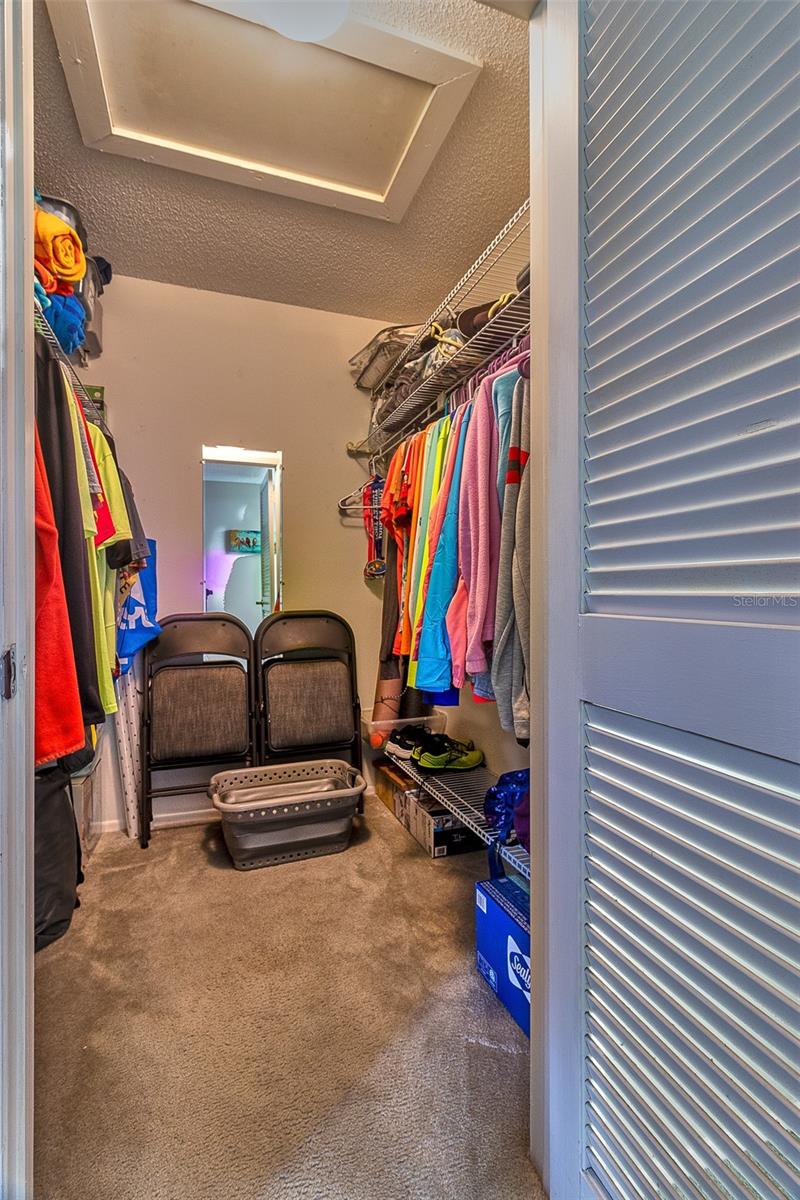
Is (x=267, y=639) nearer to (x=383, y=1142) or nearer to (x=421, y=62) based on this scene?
(x=383, y=1142)

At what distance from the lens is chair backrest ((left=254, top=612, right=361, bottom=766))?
2387 millimetres

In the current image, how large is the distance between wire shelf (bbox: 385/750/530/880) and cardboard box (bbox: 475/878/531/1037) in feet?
0.26

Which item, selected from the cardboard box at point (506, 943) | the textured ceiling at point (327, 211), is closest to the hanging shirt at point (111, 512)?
the textured ceiling at point (327, 211)

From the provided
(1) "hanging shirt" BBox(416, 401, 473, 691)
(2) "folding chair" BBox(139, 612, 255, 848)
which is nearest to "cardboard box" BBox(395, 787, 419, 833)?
Result: (2) "folding chair" BBox(139, 612, 255, 848)

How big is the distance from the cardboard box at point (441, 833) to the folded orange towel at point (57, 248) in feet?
7.17

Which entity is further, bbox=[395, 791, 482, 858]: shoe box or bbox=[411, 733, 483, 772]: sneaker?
bbox=[411, 733, 483, 772]: sneaker

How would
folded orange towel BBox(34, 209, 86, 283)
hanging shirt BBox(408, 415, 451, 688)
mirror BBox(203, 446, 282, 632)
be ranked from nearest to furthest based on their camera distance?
folded orange towel BBox(34, 209, 86, 283) → hanging shirt BBox(408, 415, 451, 688) → mirror BBox(203, 446, 282, 632)

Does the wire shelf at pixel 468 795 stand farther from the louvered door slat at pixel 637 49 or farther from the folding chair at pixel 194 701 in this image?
the louvered door slat at pixel 637 49

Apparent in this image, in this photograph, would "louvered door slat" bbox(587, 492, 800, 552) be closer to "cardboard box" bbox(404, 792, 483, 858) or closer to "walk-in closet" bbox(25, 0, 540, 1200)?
"walk-in closet" bbox(25, 0, 540, 1200)

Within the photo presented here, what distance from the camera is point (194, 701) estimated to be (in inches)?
90.7

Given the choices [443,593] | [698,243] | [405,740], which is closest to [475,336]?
[443,593]

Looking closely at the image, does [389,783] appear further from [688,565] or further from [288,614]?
[688,565]

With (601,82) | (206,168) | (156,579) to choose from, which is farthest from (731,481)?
(156,579)

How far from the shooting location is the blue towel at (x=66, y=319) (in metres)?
1.53
